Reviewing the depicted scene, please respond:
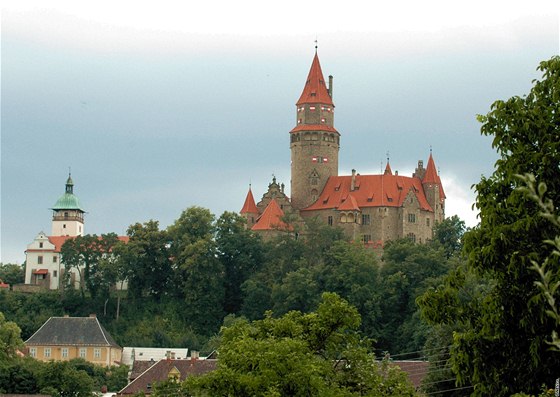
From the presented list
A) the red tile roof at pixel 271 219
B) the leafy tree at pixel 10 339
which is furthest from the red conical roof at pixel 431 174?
the leafy tree at pixel 10 339

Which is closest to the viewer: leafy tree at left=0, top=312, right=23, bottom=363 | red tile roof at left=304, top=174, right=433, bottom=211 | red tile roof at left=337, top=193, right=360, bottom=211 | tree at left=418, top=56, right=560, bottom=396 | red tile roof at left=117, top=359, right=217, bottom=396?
tree at left=418, top=56, right=560, bottom=396

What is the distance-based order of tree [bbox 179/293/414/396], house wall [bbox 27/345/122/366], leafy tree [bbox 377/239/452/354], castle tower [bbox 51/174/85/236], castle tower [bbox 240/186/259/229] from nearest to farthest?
tree [bbox 179/293/414/396]
leafy tree [bbox 377/239/452/354]
house wall [bbox 27/345/122/366]
castle tower [bbox 240/186/259/229]
castle tower [bbox 51/174/85/236]

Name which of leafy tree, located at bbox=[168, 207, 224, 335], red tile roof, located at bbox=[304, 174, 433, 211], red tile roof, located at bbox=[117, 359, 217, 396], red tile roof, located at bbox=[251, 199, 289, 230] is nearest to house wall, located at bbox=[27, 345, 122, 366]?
→ leafy tree, located at bbox=[168, 207, 224, 335]

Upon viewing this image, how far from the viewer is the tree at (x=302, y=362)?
1560 inches

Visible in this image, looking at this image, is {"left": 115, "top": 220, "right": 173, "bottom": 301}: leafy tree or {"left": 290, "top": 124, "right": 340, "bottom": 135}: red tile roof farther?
{"left": 290, "top": 124, "right": 340, "bottom": 135}: red tile roof

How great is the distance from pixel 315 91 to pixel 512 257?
11076 cm

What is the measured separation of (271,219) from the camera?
5098 inches

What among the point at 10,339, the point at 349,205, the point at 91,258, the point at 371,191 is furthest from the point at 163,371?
the point at 371,191

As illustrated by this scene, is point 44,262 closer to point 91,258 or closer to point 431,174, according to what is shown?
point 91,258

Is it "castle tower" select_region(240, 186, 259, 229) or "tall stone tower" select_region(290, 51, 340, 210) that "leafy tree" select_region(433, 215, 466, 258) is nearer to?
"tall stone tower" select_region(290, 51, 340, 210)

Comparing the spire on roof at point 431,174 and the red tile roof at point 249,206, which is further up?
the spire on roof at point 431,174

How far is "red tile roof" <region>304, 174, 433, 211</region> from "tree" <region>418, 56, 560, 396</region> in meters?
101

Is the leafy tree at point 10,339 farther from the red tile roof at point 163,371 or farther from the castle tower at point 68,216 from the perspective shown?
the castle tower at point 68,216

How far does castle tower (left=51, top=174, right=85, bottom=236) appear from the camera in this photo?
491 ft
